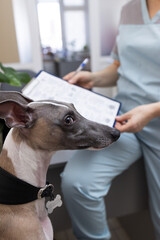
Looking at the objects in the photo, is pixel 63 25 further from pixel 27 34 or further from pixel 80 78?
pixel 80 78

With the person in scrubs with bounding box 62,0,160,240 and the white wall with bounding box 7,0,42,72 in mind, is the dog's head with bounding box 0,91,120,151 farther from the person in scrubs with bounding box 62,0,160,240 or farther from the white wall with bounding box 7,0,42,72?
the white wall with bounding box 7,0,42,72

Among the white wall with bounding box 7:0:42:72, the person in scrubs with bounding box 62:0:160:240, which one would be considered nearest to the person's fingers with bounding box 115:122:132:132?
the person in scrubs with bounding box 62:0:160:240

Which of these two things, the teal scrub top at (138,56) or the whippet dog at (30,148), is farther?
the teal scrub top at (138,56)

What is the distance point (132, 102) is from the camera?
39.5 inches

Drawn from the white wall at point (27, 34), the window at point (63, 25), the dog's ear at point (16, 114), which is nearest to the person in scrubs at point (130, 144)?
the dog's ear at point (16, 114)

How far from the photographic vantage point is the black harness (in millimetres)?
535

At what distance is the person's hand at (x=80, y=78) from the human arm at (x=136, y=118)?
0.32 metres

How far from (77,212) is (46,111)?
0.51 metres

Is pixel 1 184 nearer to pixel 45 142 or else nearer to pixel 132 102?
pixel 45 142

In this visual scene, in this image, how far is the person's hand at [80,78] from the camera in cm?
105

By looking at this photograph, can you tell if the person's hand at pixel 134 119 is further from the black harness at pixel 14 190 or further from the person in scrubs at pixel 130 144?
the black harness at pixel 14 190

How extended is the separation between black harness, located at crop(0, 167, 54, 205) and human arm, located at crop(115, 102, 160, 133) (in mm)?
364

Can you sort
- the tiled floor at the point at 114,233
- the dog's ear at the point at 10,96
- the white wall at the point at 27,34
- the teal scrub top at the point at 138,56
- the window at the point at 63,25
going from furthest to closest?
1. the window at the point at 63,25
2. the white wall at the point at 27,34
3. the tiled floor at the point at 114,233
4. the teal scrub top at the point at 138,56
5. the dog's ear at the point at 10,96

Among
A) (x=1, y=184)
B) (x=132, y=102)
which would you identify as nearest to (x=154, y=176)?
(x=132, y=102)
